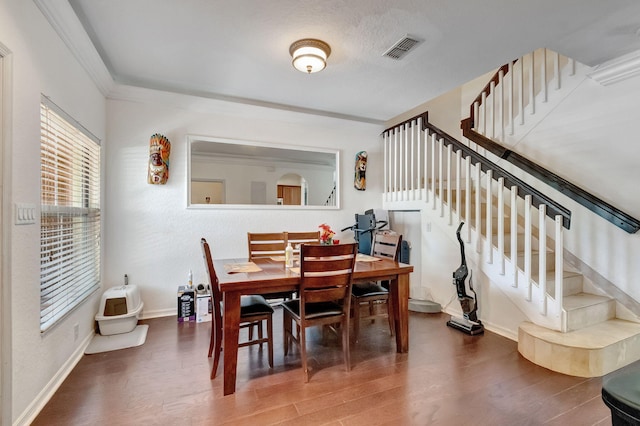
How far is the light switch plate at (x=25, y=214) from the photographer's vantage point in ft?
5.36

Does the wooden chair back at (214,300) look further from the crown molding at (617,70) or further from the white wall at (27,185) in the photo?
the crown molding at (617,70)

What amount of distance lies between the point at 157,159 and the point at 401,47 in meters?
2.80

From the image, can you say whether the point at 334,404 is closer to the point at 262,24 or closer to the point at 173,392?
the point at 173,392

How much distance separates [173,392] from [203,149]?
2746 mm

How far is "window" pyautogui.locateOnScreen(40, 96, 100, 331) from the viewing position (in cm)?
198

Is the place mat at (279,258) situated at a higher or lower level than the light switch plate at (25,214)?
lower

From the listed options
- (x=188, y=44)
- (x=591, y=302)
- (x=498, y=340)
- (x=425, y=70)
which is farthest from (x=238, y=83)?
(x=591, y=302)

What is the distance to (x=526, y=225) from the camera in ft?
8.80

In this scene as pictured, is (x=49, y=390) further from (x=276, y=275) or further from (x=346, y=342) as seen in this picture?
(x=346, y=342)

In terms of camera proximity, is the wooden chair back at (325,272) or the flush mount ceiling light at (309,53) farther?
the flush mount ceiling light at (309,53)

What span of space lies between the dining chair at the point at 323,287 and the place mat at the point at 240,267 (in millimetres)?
430

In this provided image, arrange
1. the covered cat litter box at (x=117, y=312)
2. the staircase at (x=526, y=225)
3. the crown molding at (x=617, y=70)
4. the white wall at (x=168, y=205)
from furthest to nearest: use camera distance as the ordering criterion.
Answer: the white wall at (x=168, y=205)
the covered cat litter box at (x=117, y=312)
the crown molding at (x=617, y=70)
the staircase at (x=526, y=225)

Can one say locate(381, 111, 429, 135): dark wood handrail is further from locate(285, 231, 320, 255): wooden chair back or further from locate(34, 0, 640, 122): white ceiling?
locate(285, 231, 320, 255): wooden chair back

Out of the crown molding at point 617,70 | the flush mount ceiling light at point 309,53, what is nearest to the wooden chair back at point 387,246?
the flush mount ceiling light at point 309,53
